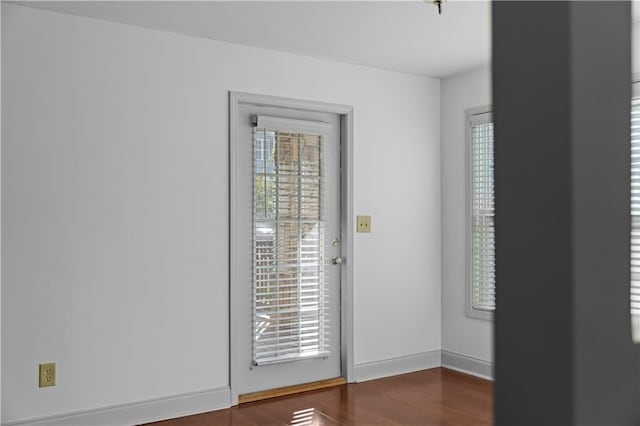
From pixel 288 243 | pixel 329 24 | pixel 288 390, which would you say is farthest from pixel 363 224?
pixel 329 24

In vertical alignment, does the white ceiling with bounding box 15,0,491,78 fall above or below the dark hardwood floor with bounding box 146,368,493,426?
above

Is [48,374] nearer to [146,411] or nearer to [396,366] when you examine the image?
[146,411]

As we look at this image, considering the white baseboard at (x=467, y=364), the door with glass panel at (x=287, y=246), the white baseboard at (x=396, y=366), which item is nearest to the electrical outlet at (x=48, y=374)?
the door with glass panel at (x=287, y=246)

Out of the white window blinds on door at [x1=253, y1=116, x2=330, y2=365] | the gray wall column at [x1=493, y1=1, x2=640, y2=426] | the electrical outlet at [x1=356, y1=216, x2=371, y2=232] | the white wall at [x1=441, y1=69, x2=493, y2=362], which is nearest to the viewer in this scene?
the gray wall column at [x1=493, y1=1, x2=640, y2=426]

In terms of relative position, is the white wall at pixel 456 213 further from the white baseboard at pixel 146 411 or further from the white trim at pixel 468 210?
the white baseboard at pixel 146 411

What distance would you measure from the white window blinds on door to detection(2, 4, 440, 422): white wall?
0.89 ft

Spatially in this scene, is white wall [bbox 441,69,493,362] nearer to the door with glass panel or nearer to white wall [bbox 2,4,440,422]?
the door with glass panel

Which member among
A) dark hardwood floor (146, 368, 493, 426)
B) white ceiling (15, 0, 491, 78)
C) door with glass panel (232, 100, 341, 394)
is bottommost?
dark hardwood floor (146, 368, 493, 426)

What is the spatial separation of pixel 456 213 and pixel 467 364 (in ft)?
4.06

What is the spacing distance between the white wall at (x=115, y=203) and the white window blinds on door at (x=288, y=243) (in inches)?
10.7

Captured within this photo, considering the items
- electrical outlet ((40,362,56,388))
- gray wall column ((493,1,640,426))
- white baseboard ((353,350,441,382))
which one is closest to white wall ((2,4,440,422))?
electrical outlet ((40,362,56,388))

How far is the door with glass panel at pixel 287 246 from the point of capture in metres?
4.09

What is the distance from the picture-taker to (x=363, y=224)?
15.0ft

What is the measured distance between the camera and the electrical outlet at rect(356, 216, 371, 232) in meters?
4.55
